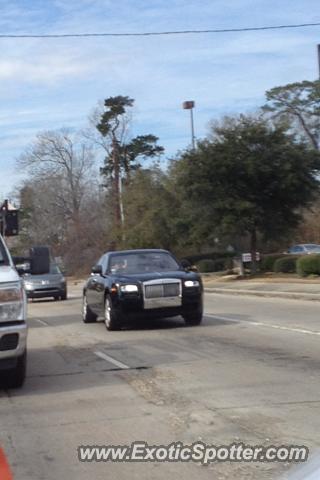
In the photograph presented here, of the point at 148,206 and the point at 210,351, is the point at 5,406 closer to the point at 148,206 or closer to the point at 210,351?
the point at 210,351

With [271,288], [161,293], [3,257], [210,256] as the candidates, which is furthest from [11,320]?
[210,256]

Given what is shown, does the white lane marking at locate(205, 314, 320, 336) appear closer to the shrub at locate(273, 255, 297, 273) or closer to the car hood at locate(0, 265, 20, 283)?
the car hood at locate(0, 265, 20, 283)

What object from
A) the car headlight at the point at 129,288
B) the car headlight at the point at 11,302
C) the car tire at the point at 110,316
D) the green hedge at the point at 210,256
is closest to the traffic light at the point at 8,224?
the car tire at the point at 110,316

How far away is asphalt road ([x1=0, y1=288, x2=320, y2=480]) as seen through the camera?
632 cm

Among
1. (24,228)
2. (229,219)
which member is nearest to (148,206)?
(229,219)

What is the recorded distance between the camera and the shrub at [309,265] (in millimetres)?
29641

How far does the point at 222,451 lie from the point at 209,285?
84.9 feet

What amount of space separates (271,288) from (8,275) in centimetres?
1846

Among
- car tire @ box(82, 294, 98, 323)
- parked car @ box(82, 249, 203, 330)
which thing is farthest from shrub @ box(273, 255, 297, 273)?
parked car @ box(82, 249, 203, 330)

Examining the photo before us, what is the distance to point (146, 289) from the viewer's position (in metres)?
14.8

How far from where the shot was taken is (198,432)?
7.00 metres

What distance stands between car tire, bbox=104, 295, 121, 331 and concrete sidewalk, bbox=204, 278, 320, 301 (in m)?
7.76

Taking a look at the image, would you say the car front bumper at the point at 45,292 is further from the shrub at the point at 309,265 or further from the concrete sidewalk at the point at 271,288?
the shrub at the point at 309,265

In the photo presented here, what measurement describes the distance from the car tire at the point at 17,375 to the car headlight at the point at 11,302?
78cm
